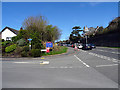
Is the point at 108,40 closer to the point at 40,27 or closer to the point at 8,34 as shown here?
the point at 40,27

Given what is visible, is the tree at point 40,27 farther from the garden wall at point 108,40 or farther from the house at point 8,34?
the house at point 8,34

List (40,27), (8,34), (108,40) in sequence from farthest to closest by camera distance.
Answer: (8,34)
(108,40)
(40,27)

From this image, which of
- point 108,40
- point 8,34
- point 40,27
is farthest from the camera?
point 8,34

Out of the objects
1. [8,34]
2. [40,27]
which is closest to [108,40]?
[40,27]

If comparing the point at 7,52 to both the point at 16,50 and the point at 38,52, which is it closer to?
the point at 16,50

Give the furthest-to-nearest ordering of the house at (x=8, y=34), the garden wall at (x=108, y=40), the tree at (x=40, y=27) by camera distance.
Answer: the house at (x=8, y=34), the garden wall at (x=108, y=40), the tree at (x=40, y=27)

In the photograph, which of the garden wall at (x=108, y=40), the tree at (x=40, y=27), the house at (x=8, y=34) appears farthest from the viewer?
the house at (x=8, y=34)

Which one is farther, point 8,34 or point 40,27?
point 8,34

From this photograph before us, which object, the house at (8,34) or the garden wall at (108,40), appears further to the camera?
the house at (8,34)

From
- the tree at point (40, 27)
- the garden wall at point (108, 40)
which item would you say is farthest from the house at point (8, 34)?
the garden wall at point (108, 40)

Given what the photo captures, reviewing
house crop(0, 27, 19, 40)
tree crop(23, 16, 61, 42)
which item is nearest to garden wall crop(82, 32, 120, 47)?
tree crop(23, 16, 61, 42)

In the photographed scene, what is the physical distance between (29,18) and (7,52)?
352 inches

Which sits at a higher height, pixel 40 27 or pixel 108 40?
pixel 40 27

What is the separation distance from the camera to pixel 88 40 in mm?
51500
